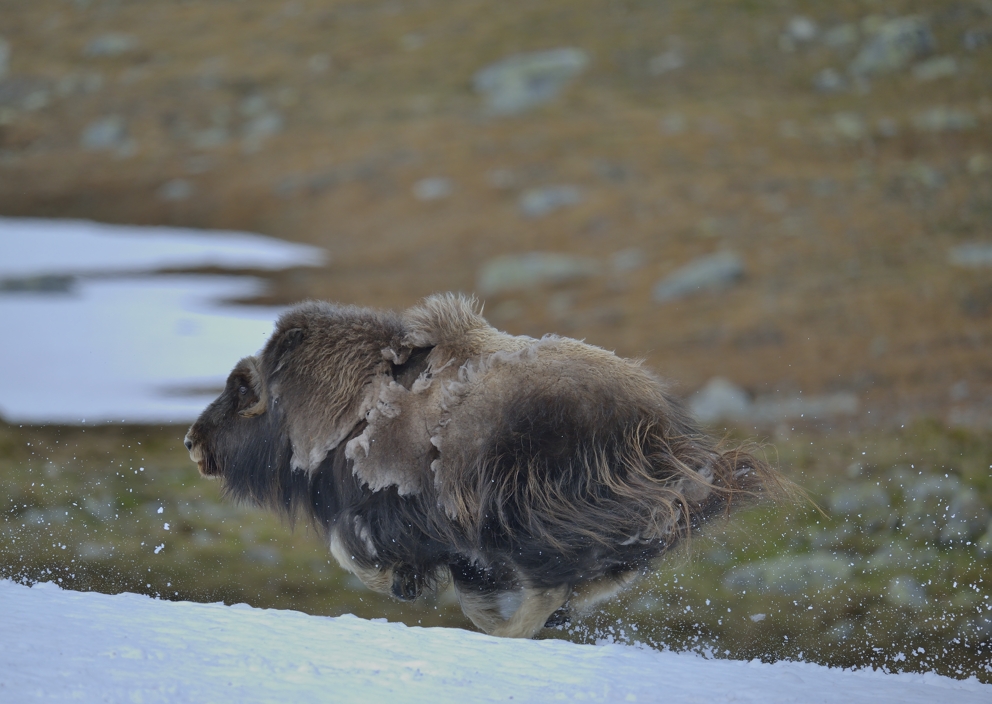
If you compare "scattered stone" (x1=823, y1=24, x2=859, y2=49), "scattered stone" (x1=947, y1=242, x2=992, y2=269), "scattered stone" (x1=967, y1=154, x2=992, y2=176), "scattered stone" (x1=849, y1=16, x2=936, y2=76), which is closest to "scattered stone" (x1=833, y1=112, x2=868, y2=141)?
"scattered stone" (x1=849, y1=16, x2=936, y2=76)

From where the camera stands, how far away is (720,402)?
8273mm

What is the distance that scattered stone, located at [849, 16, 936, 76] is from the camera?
14852 millimetres

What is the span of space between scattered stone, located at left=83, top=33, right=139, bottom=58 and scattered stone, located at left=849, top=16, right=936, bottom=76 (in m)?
13.6

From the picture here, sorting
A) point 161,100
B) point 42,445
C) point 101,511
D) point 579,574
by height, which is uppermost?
point 579,574

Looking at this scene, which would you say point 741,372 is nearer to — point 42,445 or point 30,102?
point 42,445

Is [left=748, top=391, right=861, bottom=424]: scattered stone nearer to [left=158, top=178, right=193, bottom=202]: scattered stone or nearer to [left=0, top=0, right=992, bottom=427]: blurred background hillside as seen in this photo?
[left=0, top=0, right=992, bottom=427]: blurred background hillside

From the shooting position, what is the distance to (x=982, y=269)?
10562 mm

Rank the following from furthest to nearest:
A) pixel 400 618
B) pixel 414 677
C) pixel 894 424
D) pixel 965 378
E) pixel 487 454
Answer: pixel 965 378
pixel 894 424
pixel 400 618
pixel 487 454
pixel 414 677

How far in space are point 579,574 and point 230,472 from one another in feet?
4.34

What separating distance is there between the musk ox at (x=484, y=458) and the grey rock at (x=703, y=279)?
310 inches

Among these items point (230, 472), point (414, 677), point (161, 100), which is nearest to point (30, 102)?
point (161, 100)

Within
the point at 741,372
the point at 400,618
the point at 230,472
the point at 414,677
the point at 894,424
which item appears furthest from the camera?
the point at 741,372

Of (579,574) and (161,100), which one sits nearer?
(579,574)

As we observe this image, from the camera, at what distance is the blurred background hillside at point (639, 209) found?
4.79 m
